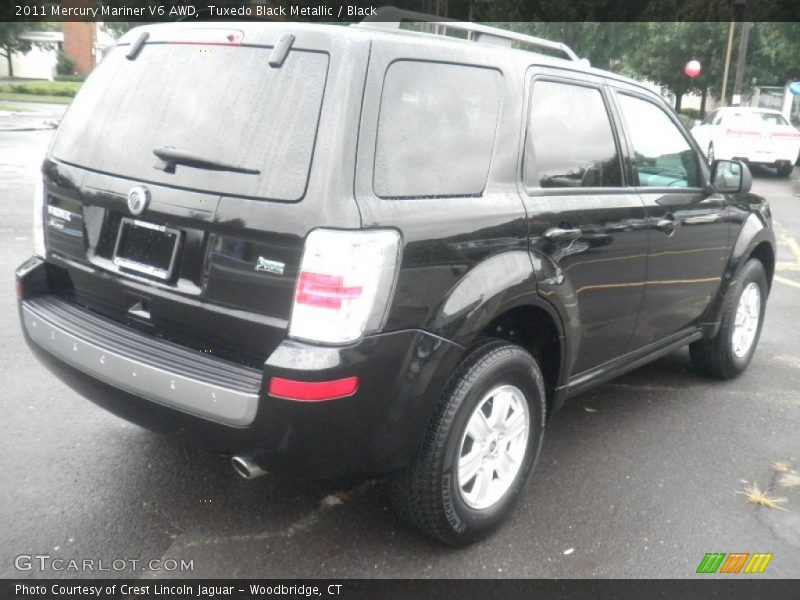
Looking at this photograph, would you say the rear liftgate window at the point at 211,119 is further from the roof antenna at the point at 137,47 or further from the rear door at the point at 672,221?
the rear door at the point at 672,221

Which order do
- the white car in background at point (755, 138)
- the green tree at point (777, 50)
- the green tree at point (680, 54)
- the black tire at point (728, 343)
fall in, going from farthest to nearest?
the green tree at point (680, 54), the green tree at point (777, 50), the white car in background at point (755, 138), the black tire at point (728, 343)

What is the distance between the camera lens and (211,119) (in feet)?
8.72

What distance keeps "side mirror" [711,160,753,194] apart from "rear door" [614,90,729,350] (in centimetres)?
11

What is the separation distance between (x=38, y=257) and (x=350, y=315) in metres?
1.59

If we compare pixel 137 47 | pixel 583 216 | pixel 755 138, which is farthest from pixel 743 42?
pixel 137 47

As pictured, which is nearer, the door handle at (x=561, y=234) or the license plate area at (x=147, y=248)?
the license plate area at (x=147, y=248)

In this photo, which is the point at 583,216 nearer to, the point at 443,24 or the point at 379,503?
the point at 443,24

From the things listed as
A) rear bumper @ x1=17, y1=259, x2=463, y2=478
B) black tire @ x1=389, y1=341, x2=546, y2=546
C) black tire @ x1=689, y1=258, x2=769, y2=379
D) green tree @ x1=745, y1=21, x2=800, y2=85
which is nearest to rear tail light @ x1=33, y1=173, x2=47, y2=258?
rear bumper @ x1=17, y1=259, x2=463, y2=478

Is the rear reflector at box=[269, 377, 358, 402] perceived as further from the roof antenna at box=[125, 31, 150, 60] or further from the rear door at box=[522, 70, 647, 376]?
the roof antenna at box=[125, 31, 150, 60]

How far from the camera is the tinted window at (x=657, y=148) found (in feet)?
12.7

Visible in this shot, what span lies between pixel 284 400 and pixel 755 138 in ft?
63.1

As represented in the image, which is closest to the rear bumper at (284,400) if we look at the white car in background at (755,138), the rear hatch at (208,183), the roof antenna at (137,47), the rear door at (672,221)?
the rear hatch at (208,183)

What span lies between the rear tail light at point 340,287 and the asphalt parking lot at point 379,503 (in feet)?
3.16

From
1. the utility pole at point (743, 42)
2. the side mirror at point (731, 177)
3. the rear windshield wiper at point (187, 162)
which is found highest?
the utility pole at point (743, 42)
